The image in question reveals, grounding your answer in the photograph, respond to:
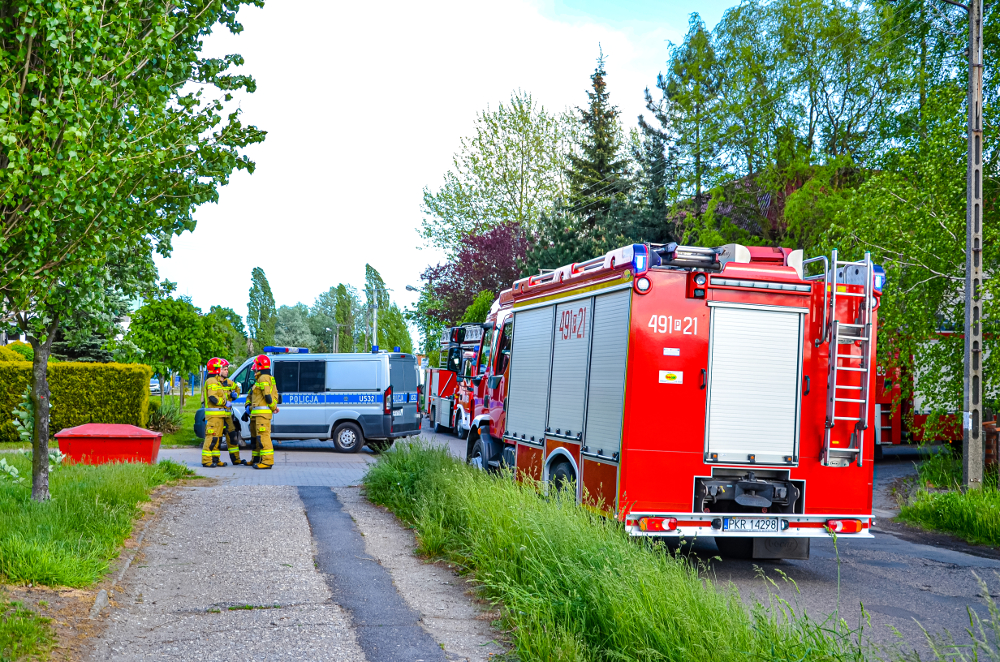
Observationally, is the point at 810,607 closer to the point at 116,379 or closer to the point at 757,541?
the point at 757,541

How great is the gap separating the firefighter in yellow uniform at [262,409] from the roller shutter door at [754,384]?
9.71 meters

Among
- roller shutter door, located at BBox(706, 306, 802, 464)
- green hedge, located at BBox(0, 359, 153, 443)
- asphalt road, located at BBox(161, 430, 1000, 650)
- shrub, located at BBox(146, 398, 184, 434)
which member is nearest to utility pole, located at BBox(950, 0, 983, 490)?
asphalt road, located at BBox(161, 430, 1000, 650)

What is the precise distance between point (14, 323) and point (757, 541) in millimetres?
7209

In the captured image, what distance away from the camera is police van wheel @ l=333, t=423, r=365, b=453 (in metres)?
20.3

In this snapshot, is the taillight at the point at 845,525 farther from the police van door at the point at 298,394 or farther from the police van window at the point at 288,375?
the police van window at the point at 288,375

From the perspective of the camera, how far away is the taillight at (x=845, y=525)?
26.0 feet

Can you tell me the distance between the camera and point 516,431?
10.7m

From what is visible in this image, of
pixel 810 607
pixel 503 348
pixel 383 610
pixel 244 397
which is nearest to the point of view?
pixel 383 610

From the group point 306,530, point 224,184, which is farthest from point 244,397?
point 224,184

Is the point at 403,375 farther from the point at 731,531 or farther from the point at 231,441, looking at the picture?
the point at 731,531

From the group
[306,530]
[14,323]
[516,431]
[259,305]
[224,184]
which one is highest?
[259,305]

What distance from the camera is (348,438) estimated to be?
2036cm

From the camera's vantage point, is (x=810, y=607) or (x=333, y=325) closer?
(x=810, y=607)

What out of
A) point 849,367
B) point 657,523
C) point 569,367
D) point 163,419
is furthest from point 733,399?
point 163,419
